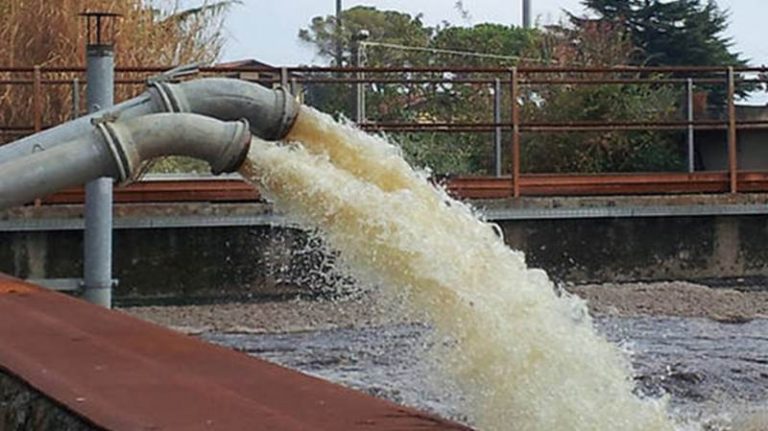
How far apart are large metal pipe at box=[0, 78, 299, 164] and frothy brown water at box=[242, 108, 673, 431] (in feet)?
0.44

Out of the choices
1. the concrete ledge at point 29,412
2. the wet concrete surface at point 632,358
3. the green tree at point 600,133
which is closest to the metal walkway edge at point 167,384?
the concrete ledge at point 29,412

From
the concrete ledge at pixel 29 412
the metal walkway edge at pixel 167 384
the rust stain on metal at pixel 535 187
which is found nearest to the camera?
the metal walkway edge at pixel 167 384

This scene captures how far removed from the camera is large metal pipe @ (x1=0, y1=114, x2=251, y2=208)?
19.8 ft

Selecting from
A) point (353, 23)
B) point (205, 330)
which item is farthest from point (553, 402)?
point (353, 23)

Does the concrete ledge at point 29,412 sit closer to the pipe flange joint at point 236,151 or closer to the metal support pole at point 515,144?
the pipe flange joint at point 236,151

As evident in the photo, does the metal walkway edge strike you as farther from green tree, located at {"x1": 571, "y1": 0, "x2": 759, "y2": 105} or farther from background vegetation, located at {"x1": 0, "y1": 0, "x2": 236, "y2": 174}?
green tree, located at {"x1": 571, "y1": 0, "x2": 759, "y2": 105}

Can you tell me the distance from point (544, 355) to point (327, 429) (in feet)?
9.05

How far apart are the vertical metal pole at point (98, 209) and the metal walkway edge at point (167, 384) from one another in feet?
7.99

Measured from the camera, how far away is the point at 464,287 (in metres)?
5.99

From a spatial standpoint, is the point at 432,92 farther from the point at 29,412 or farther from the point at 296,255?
the point at 29,412

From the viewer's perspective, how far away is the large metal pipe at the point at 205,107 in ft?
20.8

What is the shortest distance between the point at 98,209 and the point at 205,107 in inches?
47.5

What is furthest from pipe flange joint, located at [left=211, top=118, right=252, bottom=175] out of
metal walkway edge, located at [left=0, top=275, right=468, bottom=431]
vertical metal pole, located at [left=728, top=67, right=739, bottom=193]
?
vertical metal pole, located at [left=728, top=67, right=739, bottom=193]

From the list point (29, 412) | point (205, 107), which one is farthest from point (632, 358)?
point (29, 412)
